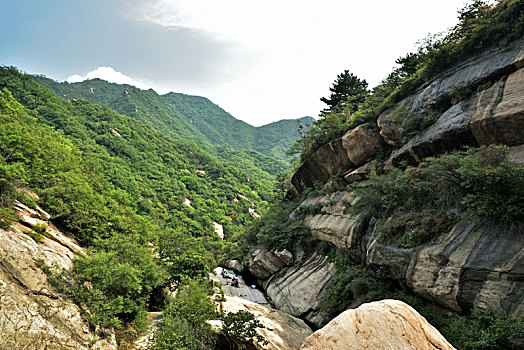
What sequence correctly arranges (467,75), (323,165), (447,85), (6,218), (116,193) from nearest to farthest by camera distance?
(6,218) < (467,75) < (447,85) < (323,165) < (116,193)

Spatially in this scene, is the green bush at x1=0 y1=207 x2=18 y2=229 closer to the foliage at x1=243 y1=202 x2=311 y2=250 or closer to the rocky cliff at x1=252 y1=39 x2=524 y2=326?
the rocky cliff at x1=252 y1=39 x2=524 y2=326

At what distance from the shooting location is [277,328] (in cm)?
1227

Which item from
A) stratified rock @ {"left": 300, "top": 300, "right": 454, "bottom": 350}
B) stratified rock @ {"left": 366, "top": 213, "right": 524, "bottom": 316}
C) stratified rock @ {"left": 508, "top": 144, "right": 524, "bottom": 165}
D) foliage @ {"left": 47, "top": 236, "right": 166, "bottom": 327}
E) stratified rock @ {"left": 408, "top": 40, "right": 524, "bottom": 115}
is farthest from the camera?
stratified rock @ {"left": 408, "top": 40, "right": 524, "bottom": 115}

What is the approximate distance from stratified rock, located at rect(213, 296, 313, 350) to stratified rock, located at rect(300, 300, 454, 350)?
564 cm

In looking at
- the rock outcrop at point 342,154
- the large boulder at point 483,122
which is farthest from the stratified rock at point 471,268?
the rock outcrop at point 342,154

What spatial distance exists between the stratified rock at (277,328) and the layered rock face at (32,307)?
19.5ft

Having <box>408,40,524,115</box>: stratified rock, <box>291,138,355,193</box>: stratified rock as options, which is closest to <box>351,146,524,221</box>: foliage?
<box>408,40,524,115</box>: stratified rock

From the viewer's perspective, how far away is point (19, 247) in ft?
31.9

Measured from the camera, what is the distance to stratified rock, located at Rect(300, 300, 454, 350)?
5.43 metres

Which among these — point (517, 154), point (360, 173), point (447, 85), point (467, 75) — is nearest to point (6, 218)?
point (360, 173)

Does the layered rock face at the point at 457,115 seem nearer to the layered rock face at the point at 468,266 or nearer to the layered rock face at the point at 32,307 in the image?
the layered rock face at the point at 468,266

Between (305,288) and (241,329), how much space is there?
24.6 ft

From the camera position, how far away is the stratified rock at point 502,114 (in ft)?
32.9

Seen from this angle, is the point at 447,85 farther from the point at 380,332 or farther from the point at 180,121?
the point at 180,121
